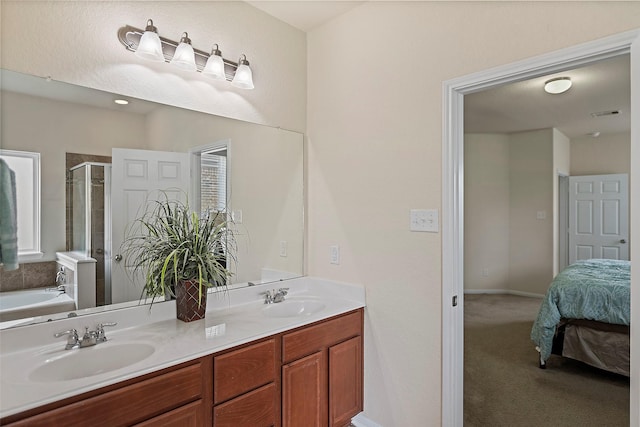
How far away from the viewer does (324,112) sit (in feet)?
8.12

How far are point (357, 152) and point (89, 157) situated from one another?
1.44m

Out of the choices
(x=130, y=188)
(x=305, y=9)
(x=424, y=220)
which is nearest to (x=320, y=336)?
(x=424, y=220)

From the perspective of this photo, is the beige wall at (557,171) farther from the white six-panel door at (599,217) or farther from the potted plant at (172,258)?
the potted plant at (172,258)

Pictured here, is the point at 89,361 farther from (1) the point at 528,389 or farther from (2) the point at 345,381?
(1) the point at 528,389

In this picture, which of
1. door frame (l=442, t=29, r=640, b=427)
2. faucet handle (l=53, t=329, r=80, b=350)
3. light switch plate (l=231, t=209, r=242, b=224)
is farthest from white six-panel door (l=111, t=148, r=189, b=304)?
door frame (l=442, t=29, r=640, b=427)

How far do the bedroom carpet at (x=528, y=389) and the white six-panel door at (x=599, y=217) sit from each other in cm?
279

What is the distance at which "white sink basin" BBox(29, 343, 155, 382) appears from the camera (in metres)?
1.33

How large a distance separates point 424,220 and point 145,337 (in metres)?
1.46

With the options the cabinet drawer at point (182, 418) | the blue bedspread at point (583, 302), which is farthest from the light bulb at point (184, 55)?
the blue bedspread at point (583, 302)

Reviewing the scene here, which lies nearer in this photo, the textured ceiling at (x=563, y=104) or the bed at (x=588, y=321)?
the bed at (x=588, y=321)

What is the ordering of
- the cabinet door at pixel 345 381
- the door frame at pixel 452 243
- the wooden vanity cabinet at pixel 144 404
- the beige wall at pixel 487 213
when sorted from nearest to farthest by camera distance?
the wooden vanity cabinet at pixel 144 404 → the door frame at pixel 452 243 → the cabinet door at pixel 345 381 → the beige wall at pixel 487 213

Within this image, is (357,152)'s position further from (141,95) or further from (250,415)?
(250,415)

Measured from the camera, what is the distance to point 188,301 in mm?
1754

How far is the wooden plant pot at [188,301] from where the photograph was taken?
1.74m
